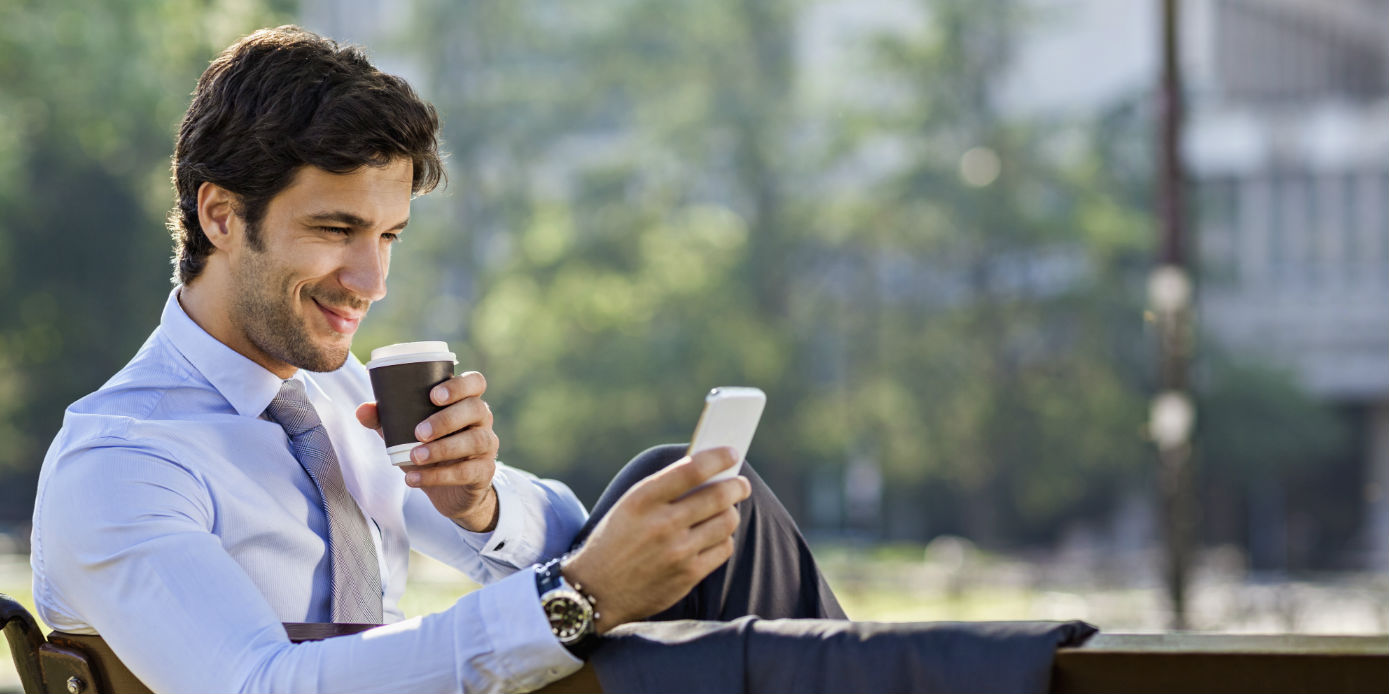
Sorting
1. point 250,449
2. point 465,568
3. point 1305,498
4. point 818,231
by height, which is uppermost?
point 818,231

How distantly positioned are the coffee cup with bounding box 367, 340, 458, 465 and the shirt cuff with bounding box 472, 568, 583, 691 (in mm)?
331

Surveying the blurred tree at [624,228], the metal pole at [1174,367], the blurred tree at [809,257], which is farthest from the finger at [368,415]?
the blurred tree at [809,257]

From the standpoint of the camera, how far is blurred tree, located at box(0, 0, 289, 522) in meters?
Answer: 17.8

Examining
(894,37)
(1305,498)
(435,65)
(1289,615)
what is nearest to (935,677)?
(1289,615)

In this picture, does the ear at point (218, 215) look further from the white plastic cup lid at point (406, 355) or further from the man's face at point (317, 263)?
the white plastic cup lid at point (406, 355)

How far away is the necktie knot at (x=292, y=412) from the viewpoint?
204 cm

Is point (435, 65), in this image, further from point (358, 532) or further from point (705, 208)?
point (358, 532)

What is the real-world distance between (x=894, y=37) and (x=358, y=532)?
2713 centimetres

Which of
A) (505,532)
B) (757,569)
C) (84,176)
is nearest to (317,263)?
(505,532)

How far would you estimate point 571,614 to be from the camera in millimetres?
1447

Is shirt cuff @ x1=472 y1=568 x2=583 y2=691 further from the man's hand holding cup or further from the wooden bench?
the wooden bench

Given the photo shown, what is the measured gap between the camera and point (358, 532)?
2031mm

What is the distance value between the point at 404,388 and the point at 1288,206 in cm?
3634

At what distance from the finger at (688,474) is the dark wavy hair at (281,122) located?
79 cm
